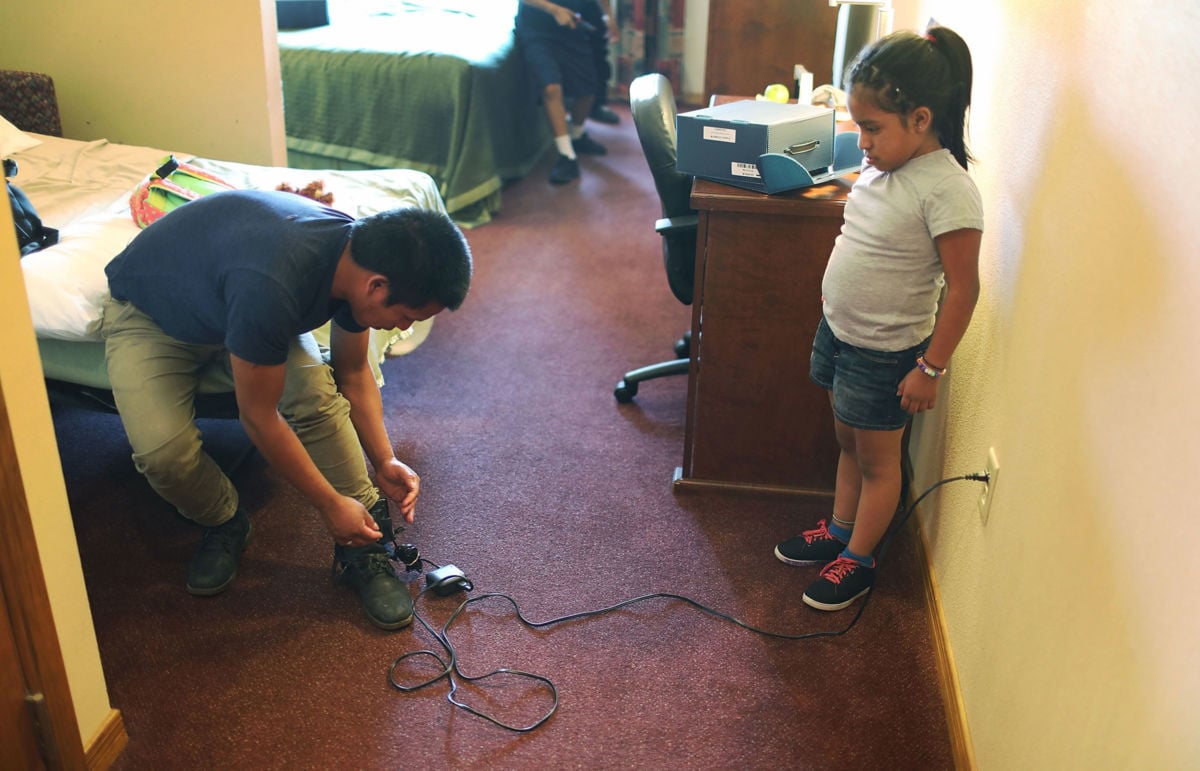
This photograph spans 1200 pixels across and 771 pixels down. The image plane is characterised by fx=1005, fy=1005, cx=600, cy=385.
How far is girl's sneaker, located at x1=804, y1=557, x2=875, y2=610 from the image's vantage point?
1.88 metres

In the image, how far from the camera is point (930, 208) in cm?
154

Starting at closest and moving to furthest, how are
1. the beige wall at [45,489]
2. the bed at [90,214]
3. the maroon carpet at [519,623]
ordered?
the beige wall at [45,489], the maroon carpet at [519,623], the bed at [90,214]

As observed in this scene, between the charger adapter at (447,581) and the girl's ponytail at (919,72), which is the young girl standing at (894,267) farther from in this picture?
the charger adapter at (447,581)

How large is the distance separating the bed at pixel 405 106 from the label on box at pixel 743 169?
2051 millimetres

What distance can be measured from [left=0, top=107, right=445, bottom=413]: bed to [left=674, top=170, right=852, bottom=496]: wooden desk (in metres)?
0.77

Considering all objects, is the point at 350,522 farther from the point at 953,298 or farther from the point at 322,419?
the point at 953,298

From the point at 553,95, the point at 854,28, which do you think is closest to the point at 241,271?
the point at 854,28

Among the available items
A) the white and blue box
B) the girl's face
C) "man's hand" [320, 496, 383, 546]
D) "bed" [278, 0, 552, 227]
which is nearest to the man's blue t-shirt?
"man's hand" [320, 496, 383, 546]

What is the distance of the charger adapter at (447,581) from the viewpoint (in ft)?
6.23

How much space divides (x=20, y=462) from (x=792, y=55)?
292 cm

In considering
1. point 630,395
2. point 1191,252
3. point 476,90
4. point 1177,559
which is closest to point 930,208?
point 1191,252

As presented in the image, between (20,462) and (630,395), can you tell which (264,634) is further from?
(630,395)

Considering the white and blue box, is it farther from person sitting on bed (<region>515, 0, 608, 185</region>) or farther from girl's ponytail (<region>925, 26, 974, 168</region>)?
person sitting on bed (<region>515, 0, 608, 185</region>)

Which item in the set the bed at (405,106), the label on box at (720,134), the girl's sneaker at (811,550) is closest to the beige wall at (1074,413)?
the girl's sneaker at (811,550)
